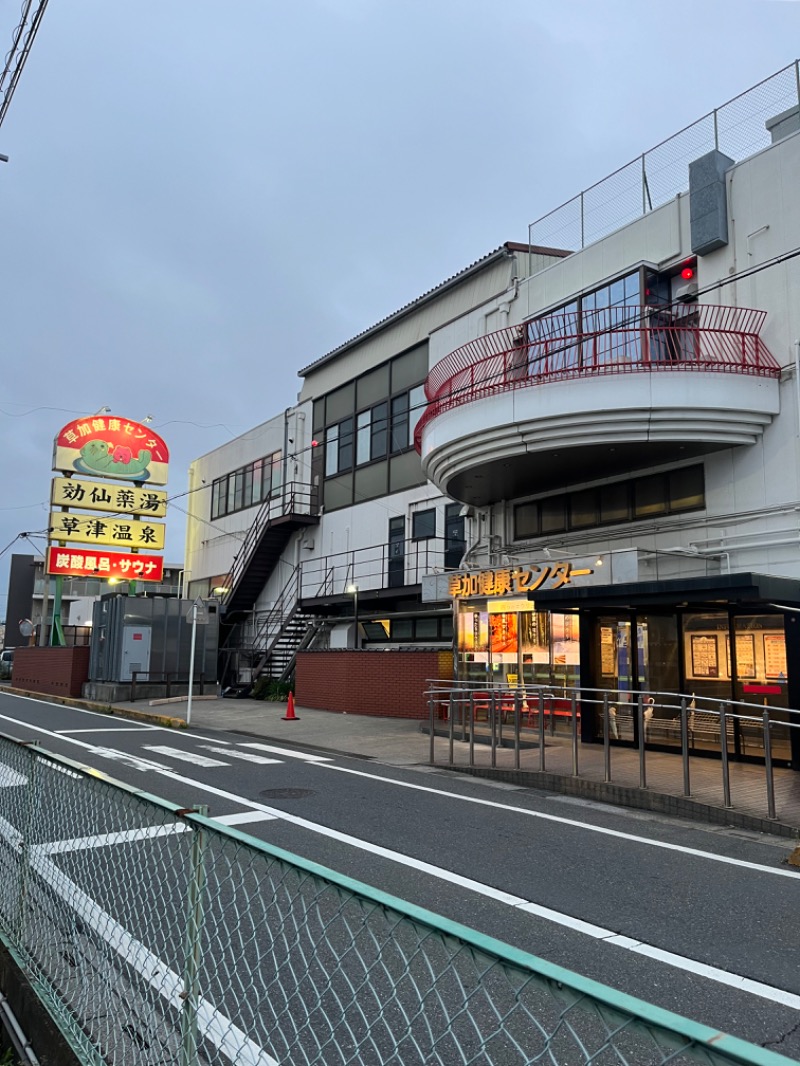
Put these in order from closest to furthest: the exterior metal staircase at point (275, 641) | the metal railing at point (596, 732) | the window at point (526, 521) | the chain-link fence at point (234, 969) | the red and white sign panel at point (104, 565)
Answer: the chain-link fence at point (234, 969), the metal railing at point (596, 732), the window at point (526, 521), the exterior metal staircase at point (275, 641), the red and white sign panel at point (104, 565)

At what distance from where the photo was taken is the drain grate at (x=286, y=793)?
9.82 metres

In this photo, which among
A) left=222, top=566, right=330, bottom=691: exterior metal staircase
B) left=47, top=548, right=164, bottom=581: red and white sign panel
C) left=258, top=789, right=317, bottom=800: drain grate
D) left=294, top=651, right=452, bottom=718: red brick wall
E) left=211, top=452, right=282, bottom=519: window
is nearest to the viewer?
Result: left=258, top=789, right=317, bottom=800: drain grate

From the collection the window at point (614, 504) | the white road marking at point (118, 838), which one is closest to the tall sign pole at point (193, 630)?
the window at point (614, 504)

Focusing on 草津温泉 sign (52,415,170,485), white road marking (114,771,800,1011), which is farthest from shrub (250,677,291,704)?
white road marking (114,771,800,1011)

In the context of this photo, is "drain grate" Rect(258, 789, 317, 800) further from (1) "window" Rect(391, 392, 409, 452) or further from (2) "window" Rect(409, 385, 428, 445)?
(1) "window" Rect(391, 392, 409, 452)

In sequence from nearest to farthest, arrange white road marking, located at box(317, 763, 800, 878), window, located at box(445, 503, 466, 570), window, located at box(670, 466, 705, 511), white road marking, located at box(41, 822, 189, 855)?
white road marking, located at box(41, 822, 189, 855)
white road marking, located at box(317, 763, 800, 878)
window, located at box(670, 466, 705, 511)
window, located at box(445, 503, 466, 570)

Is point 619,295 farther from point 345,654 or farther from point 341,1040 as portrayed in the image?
point 341,1040

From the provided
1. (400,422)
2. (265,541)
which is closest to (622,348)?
(400,422)

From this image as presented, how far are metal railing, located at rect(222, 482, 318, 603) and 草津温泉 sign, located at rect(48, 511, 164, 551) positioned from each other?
15.0 feet

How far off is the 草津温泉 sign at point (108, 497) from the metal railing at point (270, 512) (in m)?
5.21

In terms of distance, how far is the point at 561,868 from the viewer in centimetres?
698

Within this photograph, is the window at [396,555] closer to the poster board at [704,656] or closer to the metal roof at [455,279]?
the metal roof at [455,279]

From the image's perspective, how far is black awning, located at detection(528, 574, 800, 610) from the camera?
11461mm

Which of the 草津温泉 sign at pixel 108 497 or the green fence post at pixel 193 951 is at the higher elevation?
the 草津温泉 sign at pixel 108 497
